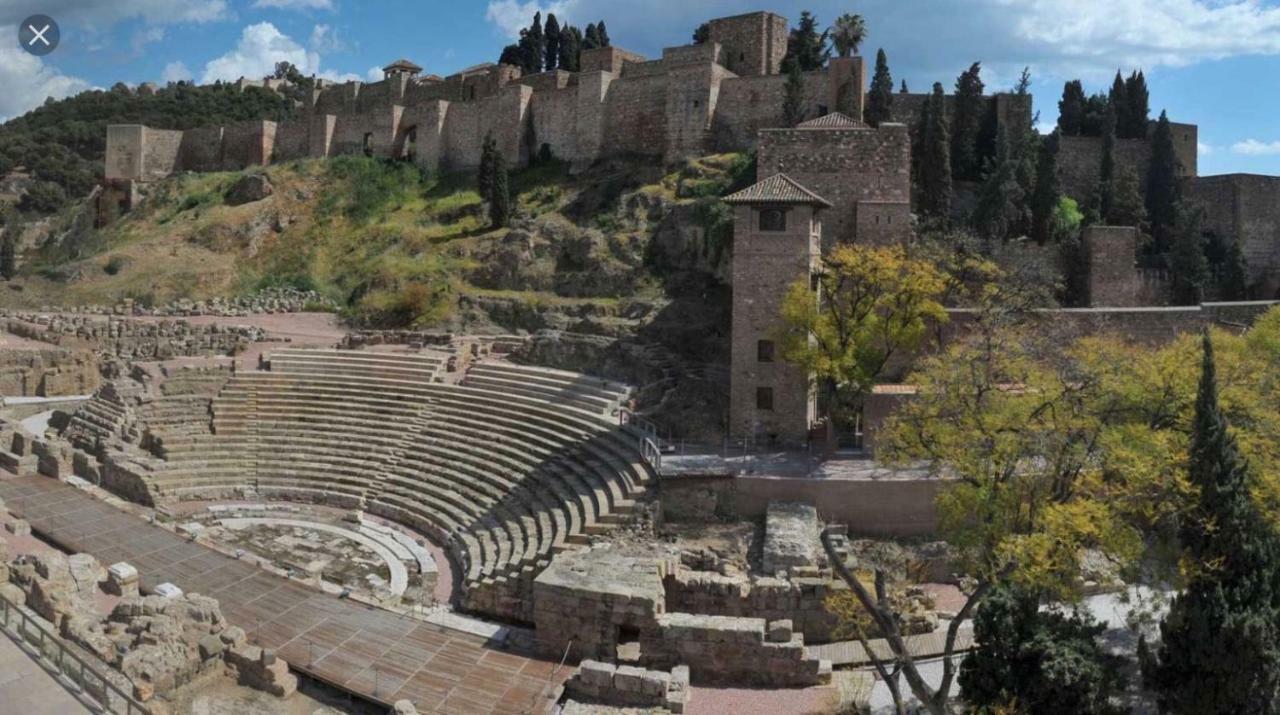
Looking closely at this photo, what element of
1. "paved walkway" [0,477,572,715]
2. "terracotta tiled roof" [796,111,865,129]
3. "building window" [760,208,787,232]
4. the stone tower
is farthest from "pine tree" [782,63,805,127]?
"paved walkway" [0,477,572,715]

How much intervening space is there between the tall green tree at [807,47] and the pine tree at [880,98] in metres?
3.94

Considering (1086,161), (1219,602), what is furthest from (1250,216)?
(1219,602)

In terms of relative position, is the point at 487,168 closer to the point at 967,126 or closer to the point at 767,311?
the point at 967,126

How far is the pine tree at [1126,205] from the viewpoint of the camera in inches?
1216

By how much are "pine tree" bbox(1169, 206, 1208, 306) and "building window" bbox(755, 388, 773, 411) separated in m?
15.4

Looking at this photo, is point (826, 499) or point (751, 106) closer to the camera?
point (826, 499)

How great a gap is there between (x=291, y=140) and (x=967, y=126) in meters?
36.9

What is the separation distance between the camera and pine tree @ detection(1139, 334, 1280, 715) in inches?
467

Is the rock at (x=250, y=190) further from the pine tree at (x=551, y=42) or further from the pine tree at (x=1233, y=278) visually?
the pine tree at (x=1233, y=278)

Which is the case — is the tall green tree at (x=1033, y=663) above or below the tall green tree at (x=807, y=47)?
below

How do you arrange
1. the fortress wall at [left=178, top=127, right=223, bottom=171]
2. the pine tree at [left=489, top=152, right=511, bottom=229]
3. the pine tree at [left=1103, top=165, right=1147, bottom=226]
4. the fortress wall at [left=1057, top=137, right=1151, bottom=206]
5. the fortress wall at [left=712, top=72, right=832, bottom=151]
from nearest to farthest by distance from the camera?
1. the pine tree at [left=1103, top=165, right=1147, bottom=226]
2. the fortress wall at [left=1057, top=137, right=1151, bottom=206]
3. the fortress wall at [left=712, top=72, right=832, bottom=151]
4. the pine tree at [left=489, top=152, right=511, bottom=229]
5. the fortress wall at [left=178, top=127, right=223, bottom=171]

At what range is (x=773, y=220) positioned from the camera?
854 inches

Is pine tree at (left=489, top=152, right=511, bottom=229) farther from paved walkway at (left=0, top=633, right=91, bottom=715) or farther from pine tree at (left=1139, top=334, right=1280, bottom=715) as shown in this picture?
paved walkway at (left=0, top=633, right=91, bottom=715)

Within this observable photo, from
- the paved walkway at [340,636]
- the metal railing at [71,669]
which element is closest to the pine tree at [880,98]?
the paved walkway at [340,636]
